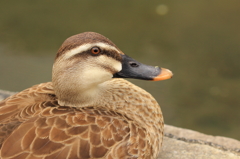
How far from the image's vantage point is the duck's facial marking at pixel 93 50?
1.66m

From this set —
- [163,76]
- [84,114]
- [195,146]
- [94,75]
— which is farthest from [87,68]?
[195,146]

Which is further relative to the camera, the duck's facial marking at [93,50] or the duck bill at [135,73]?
the duck bill at [135,73]

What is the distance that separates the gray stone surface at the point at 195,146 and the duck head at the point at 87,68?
2.48ft

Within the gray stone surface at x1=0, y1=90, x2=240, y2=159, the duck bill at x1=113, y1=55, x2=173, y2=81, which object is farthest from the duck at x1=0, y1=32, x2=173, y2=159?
the gray stone surface at x1=0, y1=90, x2=240, y2=159

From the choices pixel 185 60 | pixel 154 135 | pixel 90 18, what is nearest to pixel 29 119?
pixel 154 135

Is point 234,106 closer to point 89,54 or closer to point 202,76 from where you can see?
point 202,76

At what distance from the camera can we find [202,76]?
3736 mm

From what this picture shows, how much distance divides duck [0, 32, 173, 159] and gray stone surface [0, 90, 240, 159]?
0.39m

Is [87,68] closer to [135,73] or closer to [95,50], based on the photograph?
[95,50]

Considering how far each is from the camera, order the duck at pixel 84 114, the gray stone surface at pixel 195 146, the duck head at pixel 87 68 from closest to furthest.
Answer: the duck at pixel 84 114 → the duck head at pixel 87 68 → the gray stone surface at pixel 195 146

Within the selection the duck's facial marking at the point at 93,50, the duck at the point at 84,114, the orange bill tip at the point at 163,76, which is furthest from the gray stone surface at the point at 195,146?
the duck's facial marking at the point at 93,50

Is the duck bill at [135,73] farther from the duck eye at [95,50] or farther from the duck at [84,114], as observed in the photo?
the duck eye at [95,50]

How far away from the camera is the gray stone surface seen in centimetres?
221

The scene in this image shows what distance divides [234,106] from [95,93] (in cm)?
210
